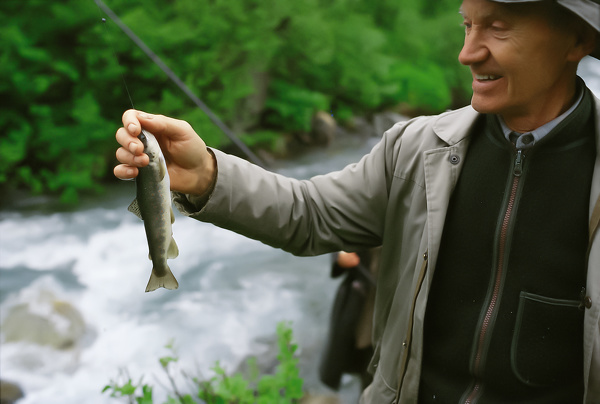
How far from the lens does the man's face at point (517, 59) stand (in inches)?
52.7

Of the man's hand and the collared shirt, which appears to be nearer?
the man's hand

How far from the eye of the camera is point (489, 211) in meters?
1.51

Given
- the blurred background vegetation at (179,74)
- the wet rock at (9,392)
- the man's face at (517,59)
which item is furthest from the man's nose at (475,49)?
the blurred background vegetation at (179,74)

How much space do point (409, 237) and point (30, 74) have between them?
25.7 feet

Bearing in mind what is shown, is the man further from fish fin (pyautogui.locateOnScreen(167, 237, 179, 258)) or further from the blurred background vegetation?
the blurred background vegetation

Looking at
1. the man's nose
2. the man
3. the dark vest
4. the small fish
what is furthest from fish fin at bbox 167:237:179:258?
the man's nose

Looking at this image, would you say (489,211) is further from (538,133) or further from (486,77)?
(486,77)

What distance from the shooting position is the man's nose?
4.56ft

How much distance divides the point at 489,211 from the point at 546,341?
14.3 inches

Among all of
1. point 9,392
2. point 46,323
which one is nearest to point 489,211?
point 9,392

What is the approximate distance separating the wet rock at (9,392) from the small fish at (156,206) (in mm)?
4449

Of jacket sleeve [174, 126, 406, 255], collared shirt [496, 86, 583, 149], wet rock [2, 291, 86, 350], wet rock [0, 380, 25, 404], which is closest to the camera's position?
collared shirt [496, 86, 583, 149]

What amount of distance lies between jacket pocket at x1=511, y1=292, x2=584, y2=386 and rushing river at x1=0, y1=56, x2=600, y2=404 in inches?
124

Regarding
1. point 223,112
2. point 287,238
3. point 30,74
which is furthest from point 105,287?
point 287,238
